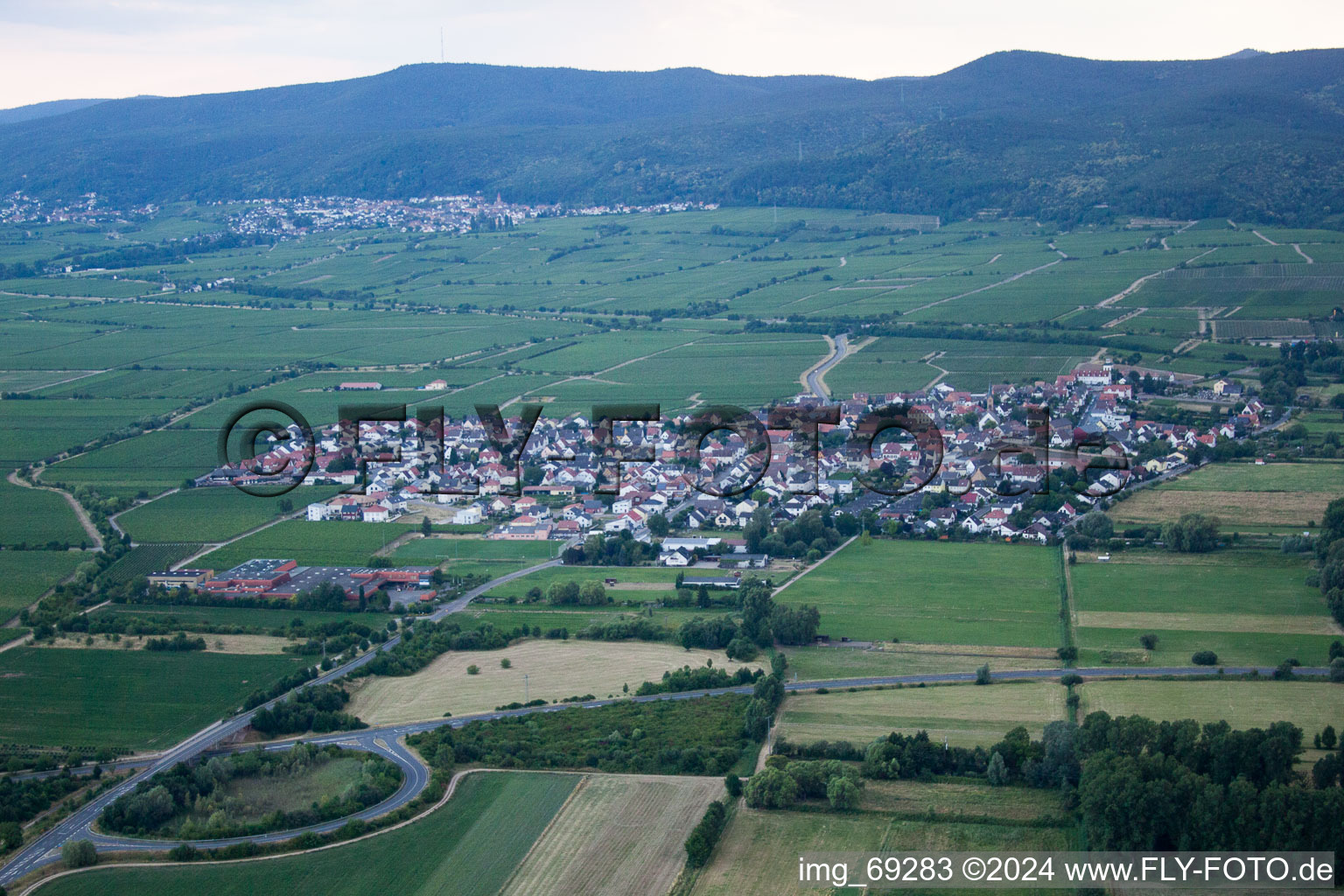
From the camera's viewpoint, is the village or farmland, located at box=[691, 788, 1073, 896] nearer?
farmland, located at box=[691, 788, 1073, 896]

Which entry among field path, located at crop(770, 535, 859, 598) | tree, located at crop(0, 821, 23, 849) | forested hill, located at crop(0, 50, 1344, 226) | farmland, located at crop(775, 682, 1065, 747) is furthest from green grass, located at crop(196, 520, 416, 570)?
forested hill, located at crop(0, 50, 1344, 226)

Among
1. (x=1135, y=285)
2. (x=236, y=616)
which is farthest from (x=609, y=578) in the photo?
(x=1135, y=285)

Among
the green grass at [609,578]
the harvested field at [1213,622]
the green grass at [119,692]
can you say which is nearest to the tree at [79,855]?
the green grass at [119,692]

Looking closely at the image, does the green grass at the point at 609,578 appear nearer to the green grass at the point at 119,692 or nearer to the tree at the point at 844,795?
the green grass at the point at 119,692

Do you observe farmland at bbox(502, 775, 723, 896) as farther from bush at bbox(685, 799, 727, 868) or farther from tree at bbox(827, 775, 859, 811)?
tree at bbox(827, 775, 859, 811)

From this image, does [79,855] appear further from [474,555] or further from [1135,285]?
[1135,285]

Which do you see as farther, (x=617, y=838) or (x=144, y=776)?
(x=144, y=776)
